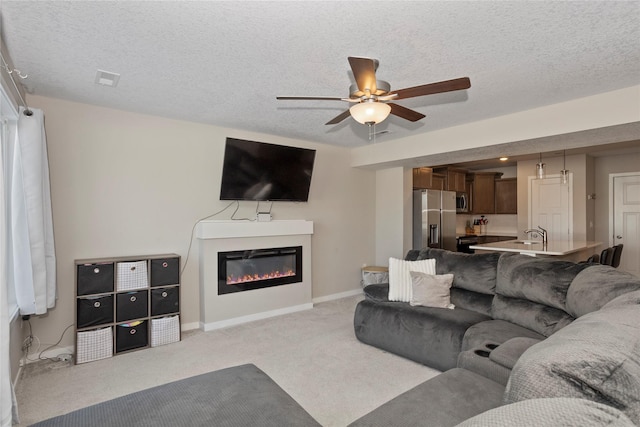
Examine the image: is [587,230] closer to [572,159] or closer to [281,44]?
[572,159]

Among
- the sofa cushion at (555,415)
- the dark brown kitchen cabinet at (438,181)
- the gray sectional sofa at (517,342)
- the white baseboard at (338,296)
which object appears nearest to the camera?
the sofa cushion at (555,415)

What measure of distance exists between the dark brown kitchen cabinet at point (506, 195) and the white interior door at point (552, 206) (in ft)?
2.37

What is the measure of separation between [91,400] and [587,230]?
7.67 m

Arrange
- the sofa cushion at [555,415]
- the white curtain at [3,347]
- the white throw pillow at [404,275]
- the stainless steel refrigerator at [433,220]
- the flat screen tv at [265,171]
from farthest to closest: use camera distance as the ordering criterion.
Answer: the stainless steel refrigerator at [433,220]
the flat screen tv at [265,171]
the white throw pillow at [404,275]
the white curtain at [3,347]
the sofa cushion at [555,415]

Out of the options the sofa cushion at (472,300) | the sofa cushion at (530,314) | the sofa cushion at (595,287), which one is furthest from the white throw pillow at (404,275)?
the sofa cushion at (595,287)

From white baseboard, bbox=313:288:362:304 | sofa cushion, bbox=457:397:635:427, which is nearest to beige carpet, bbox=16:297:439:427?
white baseboard, bbox=313:288:362:304

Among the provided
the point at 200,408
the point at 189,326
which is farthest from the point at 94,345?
the point at 200,408

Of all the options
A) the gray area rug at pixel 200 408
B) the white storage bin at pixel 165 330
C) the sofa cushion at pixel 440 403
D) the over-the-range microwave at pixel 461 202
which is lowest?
the white storage bin at pixel 165 330

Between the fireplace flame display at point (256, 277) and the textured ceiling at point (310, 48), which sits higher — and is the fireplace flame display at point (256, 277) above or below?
below

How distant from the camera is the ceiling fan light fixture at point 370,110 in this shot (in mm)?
2275

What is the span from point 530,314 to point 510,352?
994 millimetres

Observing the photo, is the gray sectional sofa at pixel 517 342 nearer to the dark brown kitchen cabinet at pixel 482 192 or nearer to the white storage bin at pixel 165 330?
the white storage bin at pixel 165 330

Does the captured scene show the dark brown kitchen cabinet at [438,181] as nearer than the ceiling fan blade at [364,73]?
No

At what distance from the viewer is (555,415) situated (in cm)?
74
